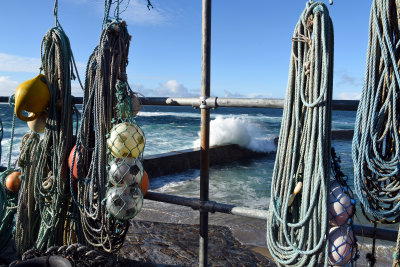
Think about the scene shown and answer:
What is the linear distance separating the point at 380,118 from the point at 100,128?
1.32m

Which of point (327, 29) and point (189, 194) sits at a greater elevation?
point (327, 29)

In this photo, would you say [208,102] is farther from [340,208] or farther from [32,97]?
[32,97]

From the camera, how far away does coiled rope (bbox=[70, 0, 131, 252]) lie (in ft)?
5.81

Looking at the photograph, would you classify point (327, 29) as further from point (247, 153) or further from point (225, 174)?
point (247, 153)

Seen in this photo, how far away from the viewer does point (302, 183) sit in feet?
4.42

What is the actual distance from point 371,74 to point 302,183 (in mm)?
503

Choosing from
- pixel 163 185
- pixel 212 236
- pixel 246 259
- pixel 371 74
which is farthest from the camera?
pixel 163 185

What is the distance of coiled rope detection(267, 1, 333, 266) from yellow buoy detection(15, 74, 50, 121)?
56.0 inches

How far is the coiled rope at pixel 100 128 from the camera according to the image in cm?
177

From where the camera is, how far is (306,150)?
133cm

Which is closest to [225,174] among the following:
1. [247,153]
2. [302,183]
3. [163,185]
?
[163,185]

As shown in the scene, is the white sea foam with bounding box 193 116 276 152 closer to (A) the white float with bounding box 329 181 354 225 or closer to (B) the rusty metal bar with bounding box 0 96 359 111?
(B) the rusty metal bar with bounding box 0 96 359 111

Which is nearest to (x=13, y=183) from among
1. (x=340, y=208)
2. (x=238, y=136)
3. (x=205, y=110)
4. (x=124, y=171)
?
(x=124, y=171)

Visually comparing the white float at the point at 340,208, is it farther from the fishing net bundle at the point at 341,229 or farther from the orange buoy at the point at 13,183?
the orange buoy at the point at 13,183
